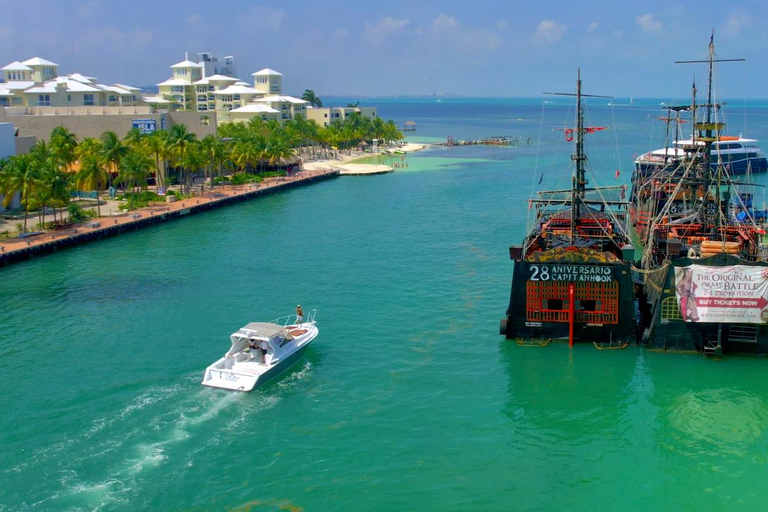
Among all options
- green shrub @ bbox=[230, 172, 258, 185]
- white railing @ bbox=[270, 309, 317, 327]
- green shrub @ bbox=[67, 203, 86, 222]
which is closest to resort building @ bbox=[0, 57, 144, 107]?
green shrub @ bbox=[230, 172, 258, 185]

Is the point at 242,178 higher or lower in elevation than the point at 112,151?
lower

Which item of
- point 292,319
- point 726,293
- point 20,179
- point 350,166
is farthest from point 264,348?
point 350,166

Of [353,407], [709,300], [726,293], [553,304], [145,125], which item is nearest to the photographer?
[353,407]

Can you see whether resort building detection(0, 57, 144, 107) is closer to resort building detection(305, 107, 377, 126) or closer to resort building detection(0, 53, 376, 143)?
resort building detection(0, 53, 376, 143)

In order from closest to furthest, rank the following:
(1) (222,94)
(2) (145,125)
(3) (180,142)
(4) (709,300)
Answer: (4) (709,300) < (3) (180,142) < (2) (145,125) < (1) (222,94)

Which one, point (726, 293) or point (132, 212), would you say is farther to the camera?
point (132, 212)

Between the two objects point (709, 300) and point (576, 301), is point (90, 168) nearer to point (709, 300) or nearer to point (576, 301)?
point (576, 301)

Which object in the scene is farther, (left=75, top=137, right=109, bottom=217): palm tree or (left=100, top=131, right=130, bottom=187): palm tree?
(left=100, top=131, right=130, bottom=187): palm tree

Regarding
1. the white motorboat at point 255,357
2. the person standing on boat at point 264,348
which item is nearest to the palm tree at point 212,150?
the white motorboat at point 255,357
